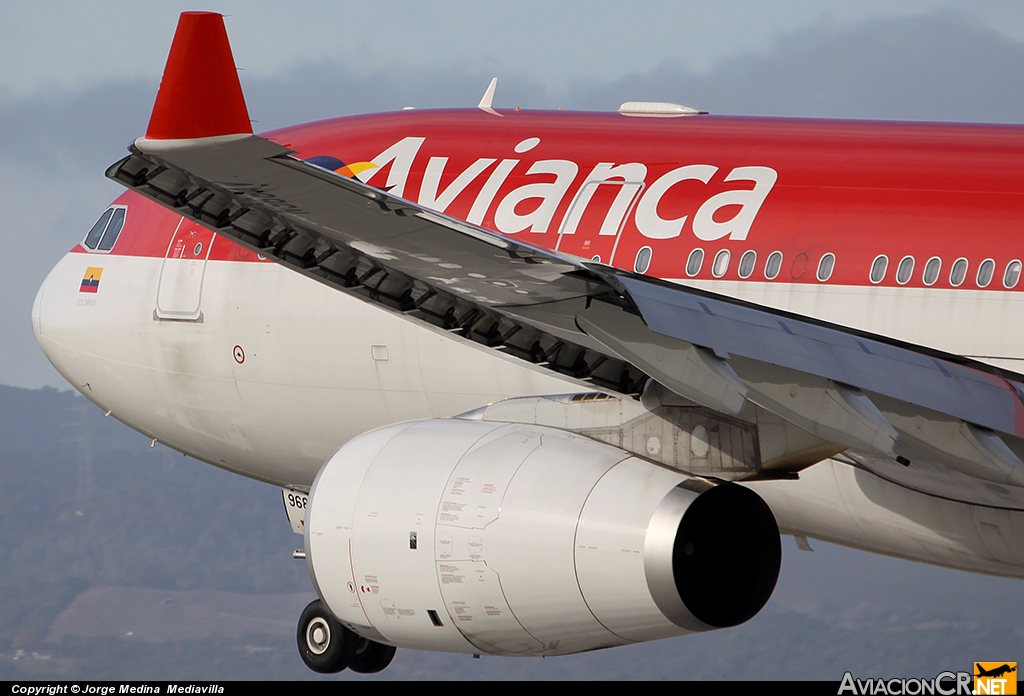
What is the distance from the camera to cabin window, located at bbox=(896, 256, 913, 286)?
9367 millimetres

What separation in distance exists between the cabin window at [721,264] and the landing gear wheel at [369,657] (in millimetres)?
5084

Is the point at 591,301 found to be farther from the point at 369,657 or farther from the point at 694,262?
the point at 369,657

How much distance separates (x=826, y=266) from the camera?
31.6 feet

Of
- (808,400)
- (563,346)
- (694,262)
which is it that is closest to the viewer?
(808,400)

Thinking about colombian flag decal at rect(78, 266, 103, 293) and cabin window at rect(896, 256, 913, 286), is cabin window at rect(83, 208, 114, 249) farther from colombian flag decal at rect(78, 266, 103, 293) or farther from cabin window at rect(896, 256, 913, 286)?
cabin window at rect(896, 256, 913, 286)

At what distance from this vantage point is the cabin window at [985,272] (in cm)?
916

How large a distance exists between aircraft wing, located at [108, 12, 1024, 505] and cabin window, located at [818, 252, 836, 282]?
1.87 metres

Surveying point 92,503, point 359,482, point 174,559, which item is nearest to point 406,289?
point 359,482

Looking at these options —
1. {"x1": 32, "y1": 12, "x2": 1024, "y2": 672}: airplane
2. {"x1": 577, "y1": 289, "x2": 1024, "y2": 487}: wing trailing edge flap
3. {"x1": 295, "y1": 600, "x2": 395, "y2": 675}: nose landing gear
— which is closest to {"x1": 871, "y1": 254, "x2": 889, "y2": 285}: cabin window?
{"x1": 32, "y1": 12, "x2": 1024, "y2": 672}: airplane

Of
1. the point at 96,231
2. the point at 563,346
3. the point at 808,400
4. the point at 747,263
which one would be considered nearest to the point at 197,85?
the point at 808,400

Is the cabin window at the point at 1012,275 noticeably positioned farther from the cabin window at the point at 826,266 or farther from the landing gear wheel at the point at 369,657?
the landing gear wheel at the point at 369,657

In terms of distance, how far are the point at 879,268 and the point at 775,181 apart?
108 centimetres

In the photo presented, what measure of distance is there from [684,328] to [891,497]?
3910 millimetres

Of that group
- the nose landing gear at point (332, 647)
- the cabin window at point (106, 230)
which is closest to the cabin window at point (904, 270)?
the nose landing gear at point (332, 647)
